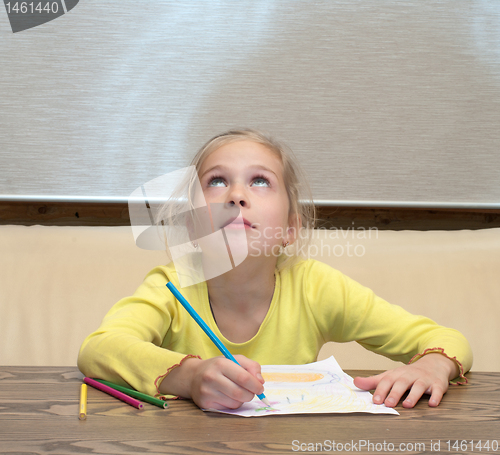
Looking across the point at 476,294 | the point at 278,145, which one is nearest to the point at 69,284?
the point at 278,145

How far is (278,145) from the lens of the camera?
1.12 metres

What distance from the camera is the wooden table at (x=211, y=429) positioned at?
39cm

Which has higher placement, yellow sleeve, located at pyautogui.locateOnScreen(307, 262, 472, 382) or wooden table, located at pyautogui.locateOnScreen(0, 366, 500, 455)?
wooden table, located at pyautogui.locateOnScreen(0, 366, 500, 455)

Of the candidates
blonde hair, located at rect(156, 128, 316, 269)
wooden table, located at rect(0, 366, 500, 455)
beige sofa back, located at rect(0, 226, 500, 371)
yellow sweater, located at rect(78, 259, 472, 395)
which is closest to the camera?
wooden table, located at rect(0, 366, 500, 455)

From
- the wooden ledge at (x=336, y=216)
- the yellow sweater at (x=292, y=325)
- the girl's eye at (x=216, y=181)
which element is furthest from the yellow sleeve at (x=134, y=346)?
the wooden ledge at (x=336, y=216)

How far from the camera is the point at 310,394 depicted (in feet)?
1.84

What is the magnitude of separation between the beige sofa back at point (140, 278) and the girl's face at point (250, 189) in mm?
418

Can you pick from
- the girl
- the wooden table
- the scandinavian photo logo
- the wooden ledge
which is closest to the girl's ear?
the girl

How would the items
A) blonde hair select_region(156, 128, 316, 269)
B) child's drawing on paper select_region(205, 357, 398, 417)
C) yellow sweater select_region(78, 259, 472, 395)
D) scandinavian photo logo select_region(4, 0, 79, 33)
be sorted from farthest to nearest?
scandinavian photo logo select_region(4, 0, 79, 33) < blonde hair select_region(156, 128, 316, 269) < yellow sweater select_region(78, 259, 472, 395) < child's drawing on paper select_region(205, 357, 398, 417)

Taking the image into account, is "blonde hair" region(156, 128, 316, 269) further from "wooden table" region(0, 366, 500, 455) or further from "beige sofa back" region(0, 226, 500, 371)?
"wooden table" region(0, 366, 500, 455)

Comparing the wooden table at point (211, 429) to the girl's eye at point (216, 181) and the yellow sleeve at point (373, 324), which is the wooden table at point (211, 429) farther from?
the girl's eye at point (216, 181)

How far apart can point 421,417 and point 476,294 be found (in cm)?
94

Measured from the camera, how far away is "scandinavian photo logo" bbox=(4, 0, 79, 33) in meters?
1.36

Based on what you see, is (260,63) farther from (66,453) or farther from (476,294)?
(66,453)
